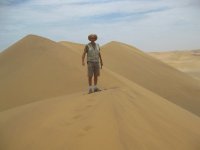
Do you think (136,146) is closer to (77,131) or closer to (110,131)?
(110,131)

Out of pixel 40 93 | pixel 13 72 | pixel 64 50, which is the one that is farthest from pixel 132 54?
pixel 40 93

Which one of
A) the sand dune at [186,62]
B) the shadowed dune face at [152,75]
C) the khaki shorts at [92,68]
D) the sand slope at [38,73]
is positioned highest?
the khaki shorts at [92,68]

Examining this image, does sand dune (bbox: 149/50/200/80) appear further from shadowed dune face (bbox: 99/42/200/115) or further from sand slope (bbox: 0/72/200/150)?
sand slope (bbox: 0/72/200/150)

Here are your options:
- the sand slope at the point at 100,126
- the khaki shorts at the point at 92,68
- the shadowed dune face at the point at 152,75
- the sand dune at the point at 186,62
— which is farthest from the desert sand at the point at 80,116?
the sand dune at the point at 186,62

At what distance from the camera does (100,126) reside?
6578 millimetres

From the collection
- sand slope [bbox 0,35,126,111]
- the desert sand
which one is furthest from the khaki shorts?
sand slope [bbox 0,35,126,111]

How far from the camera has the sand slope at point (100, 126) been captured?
622cm

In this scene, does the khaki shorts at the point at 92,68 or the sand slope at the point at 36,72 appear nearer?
the khaki shorts at the point at 92,68

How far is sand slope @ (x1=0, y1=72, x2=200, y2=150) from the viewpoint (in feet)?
20.4

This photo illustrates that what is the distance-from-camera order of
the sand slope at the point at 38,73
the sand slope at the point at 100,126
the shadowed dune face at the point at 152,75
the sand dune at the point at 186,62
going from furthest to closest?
the sand dune at the point at 186,62
the shadowed dune face at the point at 152,75
the sand slope at the point at 38,73
the sand slope at the point at 100,126

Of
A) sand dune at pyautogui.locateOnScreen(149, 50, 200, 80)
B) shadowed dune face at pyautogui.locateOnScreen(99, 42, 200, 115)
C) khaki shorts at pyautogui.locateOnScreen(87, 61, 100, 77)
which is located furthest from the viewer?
sand dune at pyautogui.locateOnScreen(149, 50, 200, 80)

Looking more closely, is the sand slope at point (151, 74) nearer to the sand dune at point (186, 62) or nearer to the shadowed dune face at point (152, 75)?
the shadowed dune face at point (152, 75)

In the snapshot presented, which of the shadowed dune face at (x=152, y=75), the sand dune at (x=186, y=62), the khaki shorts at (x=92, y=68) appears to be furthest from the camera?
the sand dune at (x=186, y=62)

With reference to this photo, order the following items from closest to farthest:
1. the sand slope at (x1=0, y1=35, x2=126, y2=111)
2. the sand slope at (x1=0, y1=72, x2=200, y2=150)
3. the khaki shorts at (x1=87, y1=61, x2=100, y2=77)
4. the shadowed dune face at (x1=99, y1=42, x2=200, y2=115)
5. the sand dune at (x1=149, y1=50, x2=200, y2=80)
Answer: the sand slope at (x1=0, y1=72, x2=200, y2=150)
the khaki shorts at (x1=87, y1=61, x2=100, y2=77)
the sand slope at (x1=0, y1=35, x2=126, y2=111)
the shadowed dune face at (x1=99, y1=42, x2=200, y2=115)
the sand dune at (x1=149, y1=50, x2=200, y2=80)
